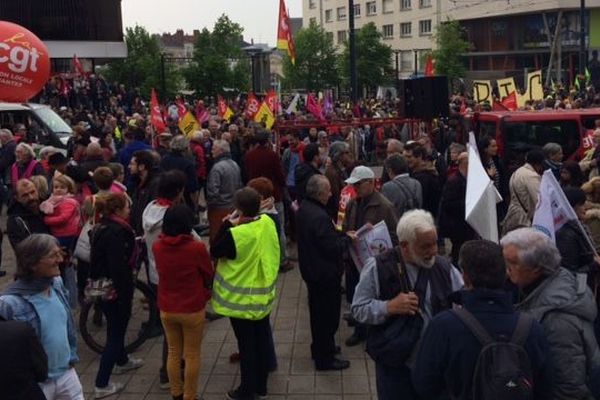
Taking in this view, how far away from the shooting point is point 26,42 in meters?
17.6

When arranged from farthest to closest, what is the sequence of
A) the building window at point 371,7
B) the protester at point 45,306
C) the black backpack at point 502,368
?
1. the building window at point 371,7
2. the protester at point 45,306
3. the black backpack at point 502,368

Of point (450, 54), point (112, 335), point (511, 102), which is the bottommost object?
point (112, 335)

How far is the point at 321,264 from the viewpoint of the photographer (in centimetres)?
637

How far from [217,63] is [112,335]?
1191 inches

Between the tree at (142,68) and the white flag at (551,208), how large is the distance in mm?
38482

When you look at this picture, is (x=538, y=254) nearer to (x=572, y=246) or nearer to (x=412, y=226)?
(x=412, y=226)

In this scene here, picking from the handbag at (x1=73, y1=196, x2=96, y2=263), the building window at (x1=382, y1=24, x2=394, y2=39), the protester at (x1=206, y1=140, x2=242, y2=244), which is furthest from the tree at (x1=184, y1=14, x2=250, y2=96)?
the building window at (x1=382, y1=24, x2=394, y2=39)

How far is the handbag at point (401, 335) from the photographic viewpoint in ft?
13.6

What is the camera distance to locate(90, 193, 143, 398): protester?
611cm

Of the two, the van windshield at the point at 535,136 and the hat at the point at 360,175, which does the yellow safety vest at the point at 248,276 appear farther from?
the van windshield at the point at 535,136

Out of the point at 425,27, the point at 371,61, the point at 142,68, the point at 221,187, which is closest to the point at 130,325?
the point at 221,187

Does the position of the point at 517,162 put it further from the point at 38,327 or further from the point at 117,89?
the point at 117,89

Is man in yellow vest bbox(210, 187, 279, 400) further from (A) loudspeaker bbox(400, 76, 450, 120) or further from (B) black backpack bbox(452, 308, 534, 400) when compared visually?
(A) loudspeaker bbox(400, 76, 450, 120)

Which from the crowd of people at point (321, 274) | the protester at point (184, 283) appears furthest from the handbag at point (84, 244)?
the protester at point (184, 283)
